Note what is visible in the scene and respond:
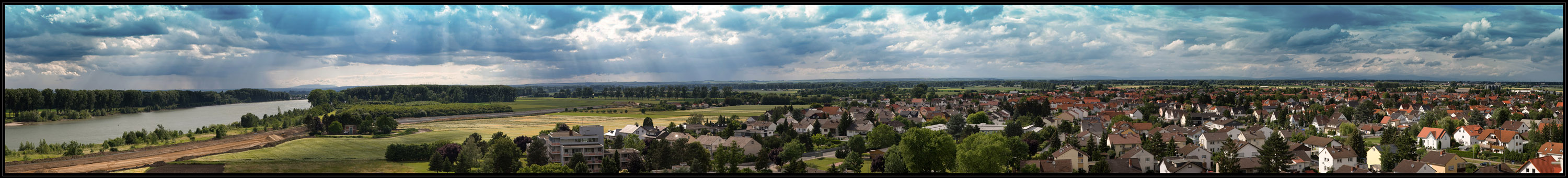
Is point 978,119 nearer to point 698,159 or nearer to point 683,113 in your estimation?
point 683,113

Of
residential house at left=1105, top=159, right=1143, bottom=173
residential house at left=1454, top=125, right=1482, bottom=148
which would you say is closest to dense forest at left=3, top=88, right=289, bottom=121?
residential house at left=1105, top=159, right=1143, bottom=173

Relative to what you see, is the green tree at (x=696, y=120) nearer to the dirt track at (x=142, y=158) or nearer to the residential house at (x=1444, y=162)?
the dirt track at (x=142, y=158)

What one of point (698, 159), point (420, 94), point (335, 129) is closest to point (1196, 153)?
point (698, 159)

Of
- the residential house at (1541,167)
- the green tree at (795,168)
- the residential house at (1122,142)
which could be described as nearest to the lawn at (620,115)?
the green tree at (795,168)

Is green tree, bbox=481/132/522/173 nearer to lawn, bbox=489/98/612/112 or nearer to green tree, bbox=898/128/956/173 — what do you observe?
green tree, bbox=898/128/956/173

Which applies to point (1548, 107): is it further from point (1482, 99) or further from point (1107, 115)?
point (1107, 115)

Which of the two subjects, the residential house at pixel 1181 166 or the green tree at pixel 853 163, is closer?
the residential house at pixel 1181 166
